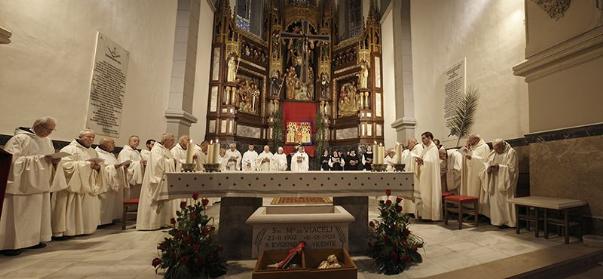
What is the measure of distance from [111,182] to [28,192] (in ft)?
4.93

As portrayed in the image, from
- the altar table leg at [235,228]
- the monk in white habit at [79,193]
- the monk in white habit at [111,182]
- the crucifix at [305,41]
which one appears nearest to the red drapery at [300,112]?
the crucifix at [305,41]

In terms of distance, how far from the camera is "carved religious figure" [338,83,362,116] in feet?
43.1

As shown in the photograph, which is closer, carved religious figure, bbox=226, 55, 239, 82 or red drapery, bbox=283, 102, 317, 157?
carved religious figure, bbox=226, 55, 239, 82

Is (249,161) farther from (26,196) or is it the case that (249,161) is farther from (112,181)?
(26,196)

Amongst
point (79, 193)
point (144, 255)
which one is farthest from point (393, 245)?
point (79, 193)

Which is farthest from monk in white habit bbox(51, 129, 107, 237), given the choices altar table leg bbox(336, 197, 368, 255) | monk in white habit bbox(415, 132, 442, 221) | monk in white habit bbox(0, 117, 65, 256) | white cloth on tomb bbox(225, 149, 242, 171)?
monk in white habit bbox(415, 132, 442, 221)

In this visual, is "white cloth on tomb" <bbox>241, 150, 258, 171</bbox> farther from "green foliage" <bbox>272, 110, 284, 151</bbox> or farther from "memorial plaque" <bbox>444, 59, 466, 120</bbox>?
"memorial plaque" <bbox>444, 59, 466, 120</bbox>

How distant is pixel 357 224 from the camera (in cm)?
354

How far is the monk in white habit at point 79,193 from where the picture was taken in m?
4.14

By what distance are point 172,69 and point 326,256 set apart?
7.42 meters

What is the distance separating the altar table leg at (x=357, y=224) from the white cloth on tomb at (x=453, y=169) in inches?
132

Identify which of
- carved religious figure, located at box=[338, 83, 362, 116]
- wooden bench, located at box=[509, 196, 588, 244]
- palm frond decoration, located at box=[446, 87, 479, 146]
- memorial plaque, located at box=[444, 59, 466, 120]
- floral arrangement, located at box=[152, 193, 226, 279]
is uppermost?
carved religious figure, located at box=[338, 83, 362, 116]

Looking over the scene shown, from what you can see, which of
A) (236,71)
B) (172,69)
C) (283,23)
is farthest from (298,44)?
(172,69)

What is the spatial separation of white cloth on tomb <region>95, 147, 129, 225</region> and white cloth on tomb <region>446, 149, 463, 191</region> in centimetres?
683
